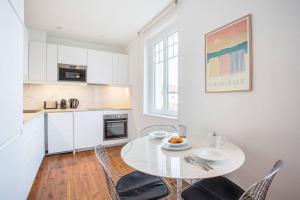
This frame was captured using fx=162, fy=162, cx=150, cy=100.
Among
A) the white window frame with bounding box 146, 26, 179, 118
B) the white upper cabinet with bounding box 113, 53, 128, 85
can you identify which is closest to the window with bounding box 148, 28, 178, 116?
the white window frame with bounding box 146, 26, 179, 118

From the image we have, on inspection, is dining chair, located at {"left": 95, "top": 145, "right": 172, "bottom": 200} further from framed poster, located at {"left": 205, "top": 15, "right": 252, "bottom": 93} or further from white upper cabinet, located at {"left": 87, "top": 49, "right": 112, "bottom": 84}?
white upper cabinet, located at {"left": 87, "top": 49, "right": 112, "bottom": 84}

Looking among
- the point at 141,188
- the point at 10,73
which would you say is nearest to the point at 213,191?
the point at 141,188

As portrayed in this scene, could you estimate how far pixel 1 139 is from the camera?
1015mm

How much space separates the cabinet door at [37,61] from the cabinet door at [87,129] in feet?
3.29

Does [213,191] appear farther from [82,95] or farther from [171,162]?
[82,95]

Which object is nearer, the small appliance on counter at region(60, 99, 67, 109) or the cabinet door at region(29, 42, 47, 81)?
the cabinet door at region(29, 42, 47, 81)

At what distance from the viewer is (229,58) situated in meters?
1.57

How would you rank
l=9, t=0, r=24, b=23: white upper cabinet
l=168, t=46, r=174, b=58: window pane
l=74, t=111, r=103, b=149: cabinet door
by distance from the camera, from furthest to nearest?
l=74, t=111, r=103, b=149: cabinet door < l=168, t=46, r=174, b=58: window pane < l=9, t=0, r=24, b=23: white upper cabinet

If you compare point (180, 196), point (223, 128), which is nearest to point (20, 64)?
point (180, 196)

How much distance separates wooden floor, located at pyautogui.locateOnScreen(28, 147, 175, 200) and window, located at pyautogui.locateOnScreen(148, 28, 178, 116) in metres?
1.21

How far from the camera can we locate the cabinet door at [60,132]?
10.1 ft

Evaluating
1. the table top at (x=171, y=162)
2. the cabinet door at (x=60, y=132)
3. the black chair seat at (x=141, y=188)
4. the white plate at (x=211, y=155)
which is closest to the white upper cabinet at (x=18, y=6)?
the table top at (x=171, y=162)

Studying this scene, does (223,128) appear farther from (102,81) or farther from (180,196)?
(102,81)

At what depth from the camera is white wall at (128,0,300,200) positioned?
3.76ft
